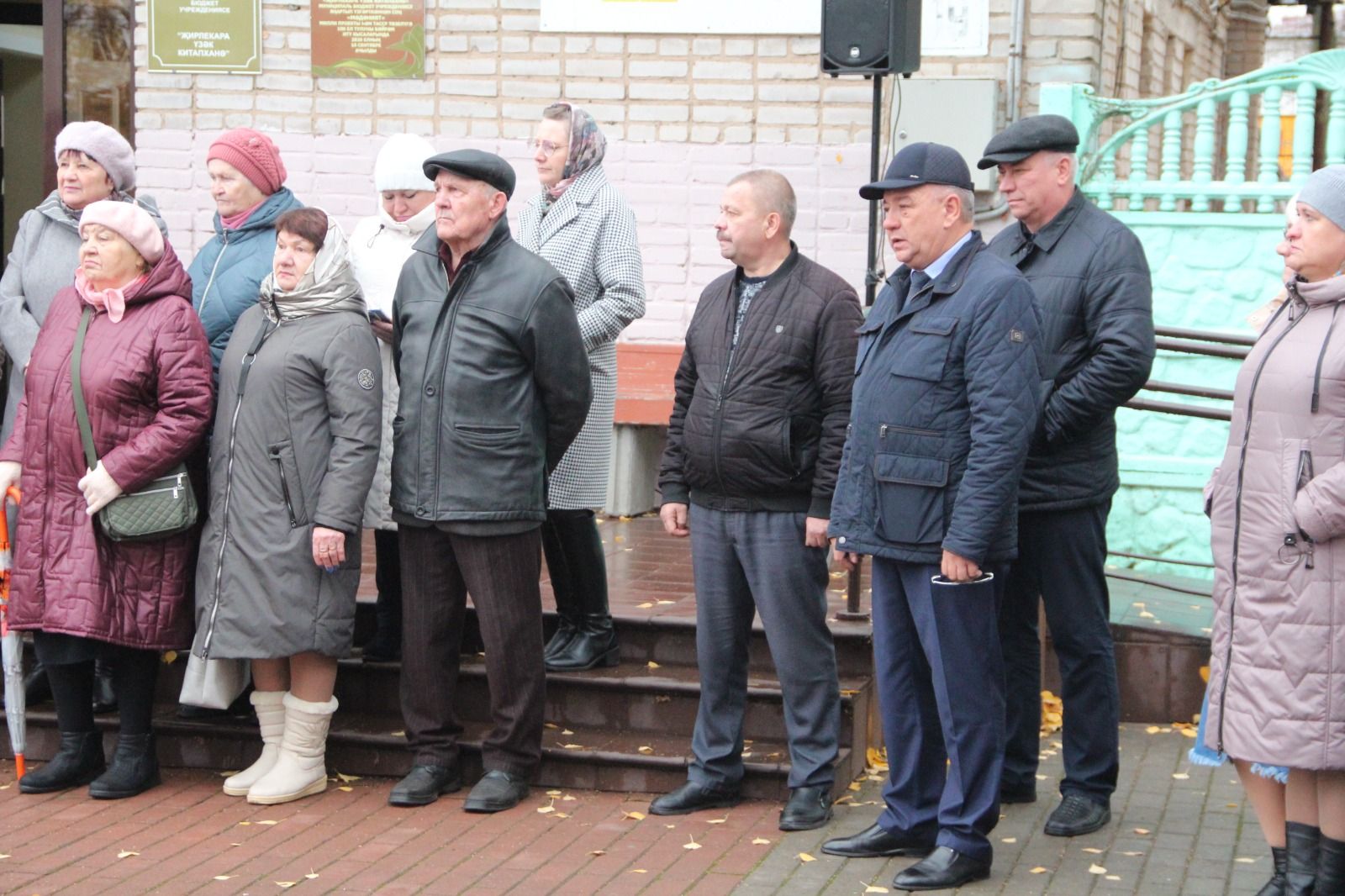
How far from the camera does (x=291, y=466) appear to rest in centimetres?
528

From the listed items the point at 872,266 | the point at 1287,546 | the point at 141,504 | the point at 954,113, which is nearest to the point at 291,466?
the point at 141,504

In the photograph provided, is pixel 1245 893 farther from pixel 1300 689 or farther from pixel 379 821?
pixel 379 821

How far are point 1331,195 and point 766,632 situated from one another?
6.63 feet

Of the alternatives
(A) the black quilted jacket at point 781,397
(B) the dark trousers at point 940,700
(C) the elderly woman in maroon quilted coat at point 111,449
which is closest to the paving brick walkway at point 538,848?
(B) the dark trousers at point 940,700

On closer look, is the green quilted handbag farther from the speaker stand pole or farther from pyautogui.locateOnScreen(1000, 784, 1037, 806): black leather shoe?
pyautogui.locateOnScreen(1000, 784, 1037, 806): black leather shoe

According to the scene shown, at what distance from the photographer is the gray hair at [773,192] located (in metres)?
5.08

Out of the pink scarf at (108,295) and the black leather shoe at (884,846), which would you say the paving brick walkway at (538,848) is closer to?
the black leather shoe at (884,846)

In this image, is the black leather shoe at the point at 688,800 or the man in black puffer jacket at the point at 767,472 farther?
the black leather shoe at the point at 688,800

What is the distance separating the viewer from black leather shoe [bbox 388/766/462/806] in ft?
17.7

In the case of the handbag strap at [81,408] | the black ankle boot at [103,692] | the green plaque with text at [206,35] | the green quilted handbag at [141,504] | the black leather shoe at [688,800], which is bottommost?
the black leather shoe at [688,800]

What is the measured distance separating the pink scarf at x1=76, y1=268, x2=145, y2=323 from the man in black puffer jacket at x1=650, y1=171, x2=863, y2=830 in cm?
172

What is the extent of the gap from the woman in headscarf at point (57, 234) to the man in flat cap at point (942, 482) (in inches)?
101

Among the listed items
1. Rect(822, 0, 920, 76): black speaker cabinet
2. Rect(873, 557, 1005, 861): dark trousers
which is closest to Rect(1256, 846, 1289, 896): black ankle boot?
Rect(873, 557, 1005, 861): dark trousers

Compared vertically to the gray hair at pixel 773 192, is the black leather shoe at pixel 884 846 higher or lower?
lower
